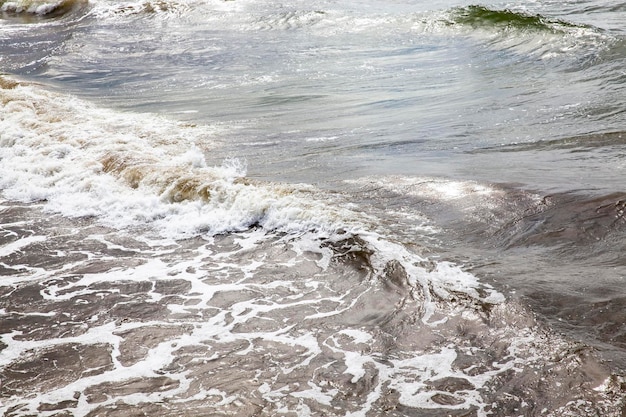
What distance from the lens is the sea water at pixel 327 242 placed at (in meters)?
4.34

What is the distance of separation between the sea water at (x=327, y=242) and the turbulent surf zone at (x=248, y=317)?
0.02 meters

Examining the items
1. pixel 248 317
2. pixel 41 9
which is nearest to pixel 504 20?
pixel 248 317

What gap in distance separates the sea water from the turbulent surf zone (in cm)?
2

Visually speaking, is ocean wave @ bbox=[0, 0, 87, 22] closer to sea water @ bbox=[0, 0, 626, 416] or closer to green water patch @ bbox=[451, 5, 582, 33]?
sea water @ bbox=[0, 0, 626, 416]

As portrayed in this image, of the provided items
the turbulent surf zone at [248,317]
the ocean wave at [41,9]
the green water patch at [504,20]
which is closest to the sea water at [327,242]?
the turbulent surf zone at [248,317]

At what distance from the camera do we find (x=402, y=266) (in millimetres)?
5723

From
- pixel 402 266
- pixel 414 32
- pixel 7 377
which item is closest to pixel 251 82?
pixel 414 32

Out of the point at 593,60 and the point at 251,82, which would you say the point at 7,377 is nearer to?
the point at 251,82

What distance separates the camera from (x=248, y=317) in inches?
209

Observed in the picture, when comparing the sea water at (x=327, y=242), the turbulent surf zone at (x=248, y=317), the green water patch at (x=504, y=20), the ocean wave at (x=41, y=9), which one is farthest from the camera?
the ocean wave at (x=41, y=9)

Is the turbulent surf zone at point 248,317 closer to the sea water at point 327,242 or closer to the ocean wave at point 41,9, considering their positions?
the sea water at point 327,242

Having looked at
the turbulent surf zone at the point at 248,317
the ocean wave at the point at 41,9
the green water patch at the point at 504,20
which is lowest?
the turbulent surf zone at the point at 248,317

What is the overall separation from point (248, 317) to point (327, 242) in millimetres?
1418

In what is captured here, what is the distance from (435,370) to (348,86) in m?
9.13
